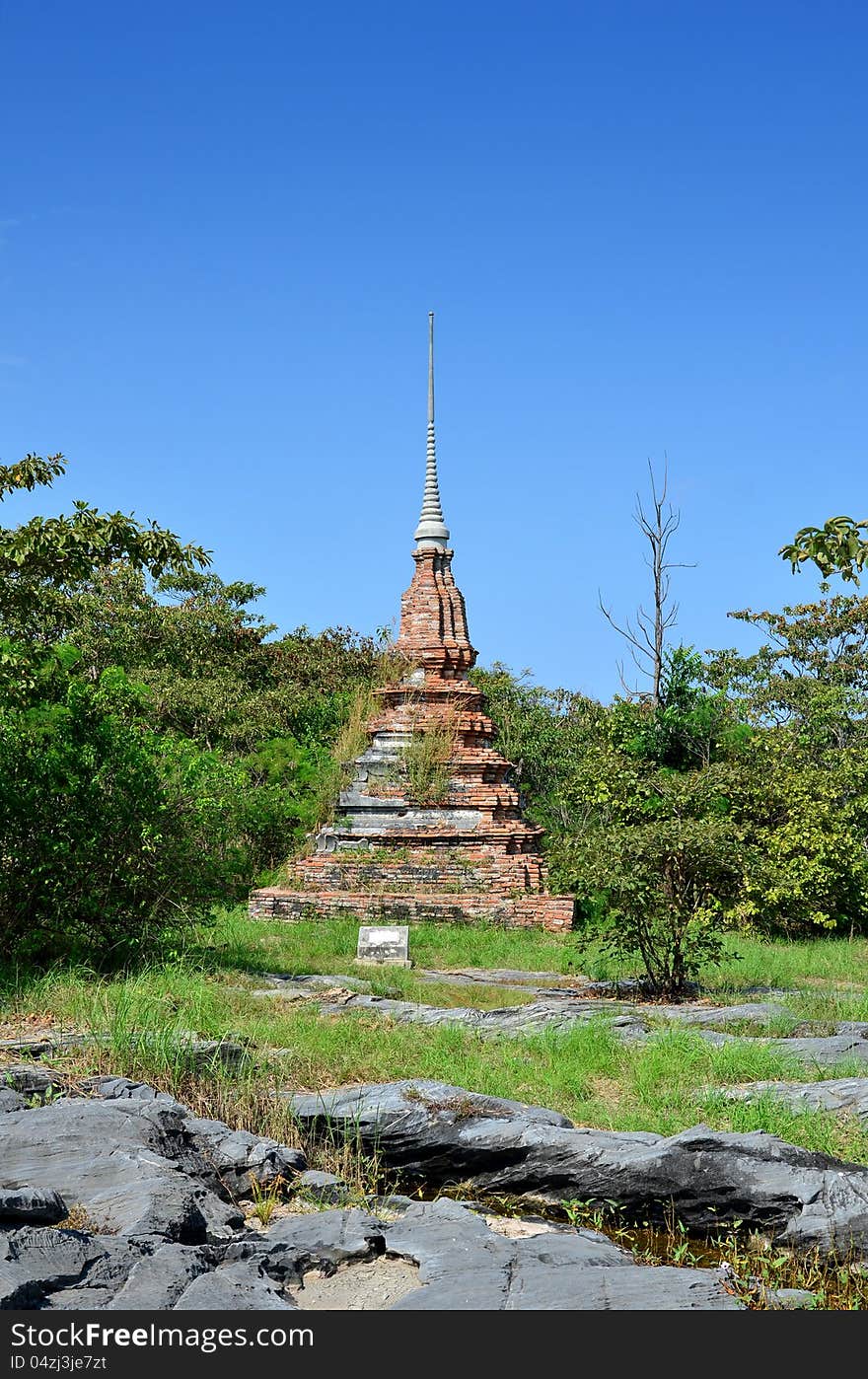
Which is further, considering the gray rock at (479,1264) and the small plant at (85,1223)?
the small plant at (85,1223)

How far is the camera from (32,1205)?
163 inches

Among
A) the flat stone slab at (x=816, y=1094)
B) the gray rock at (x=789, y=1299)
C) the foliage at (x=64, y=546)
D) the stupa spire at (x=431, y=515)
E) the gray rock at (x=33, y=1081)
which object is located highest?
the stupa spire at (x=431, y=515)

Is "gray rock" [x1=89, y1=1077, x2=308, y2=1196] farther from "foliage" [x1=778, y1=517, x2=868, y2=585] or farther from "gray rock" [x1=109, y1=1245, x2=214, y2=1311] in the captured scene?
"foliage" [x1=778, y1=517, x2=868, y2=585]

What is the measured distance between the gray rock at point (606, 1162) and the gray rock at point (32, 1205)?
184 cm

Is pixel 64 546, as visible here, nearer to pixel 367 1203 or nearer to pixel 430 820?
pixel 367 1203

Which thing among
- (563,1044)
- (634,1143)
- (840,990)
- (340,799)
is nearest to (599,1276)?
(634,1143)

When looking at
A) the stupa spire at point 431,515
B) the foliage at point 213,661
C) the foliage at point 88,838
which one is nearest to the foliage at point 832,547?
the foliage at point 88,838

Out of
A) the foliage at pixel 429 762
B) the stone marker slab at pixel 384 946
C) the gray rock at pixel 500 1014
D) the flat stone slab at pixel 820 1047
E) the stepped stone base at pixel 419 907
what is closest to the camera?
the flat stone slab at pixel 820 1047

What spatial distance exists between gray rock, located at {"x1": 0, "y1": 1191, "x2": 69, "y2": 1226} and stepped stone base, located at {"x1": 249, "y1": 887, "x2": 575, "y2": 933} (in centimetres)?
1243

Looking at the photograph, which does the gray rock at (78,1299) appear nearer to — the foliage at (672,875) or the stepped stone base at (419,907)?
the foliage at (672,875)

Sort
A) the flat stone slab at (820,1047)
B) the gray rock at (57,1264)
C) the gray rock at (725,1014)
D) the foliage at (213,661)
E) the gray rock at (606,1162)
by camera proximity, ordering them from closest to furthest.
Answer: the gray rock at (57,1264)
the gray rock at (606,1162)
the flat stone slab at (820,1047)
the gray rock at (725,1014)
the foliage at (213,661)

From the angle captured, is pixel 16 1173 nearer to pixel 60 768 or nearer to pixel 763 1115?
pixel 763 1115

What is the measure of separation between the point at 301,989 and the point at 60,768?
288cm

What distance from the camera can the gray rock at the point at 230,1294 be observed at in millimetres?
3557
